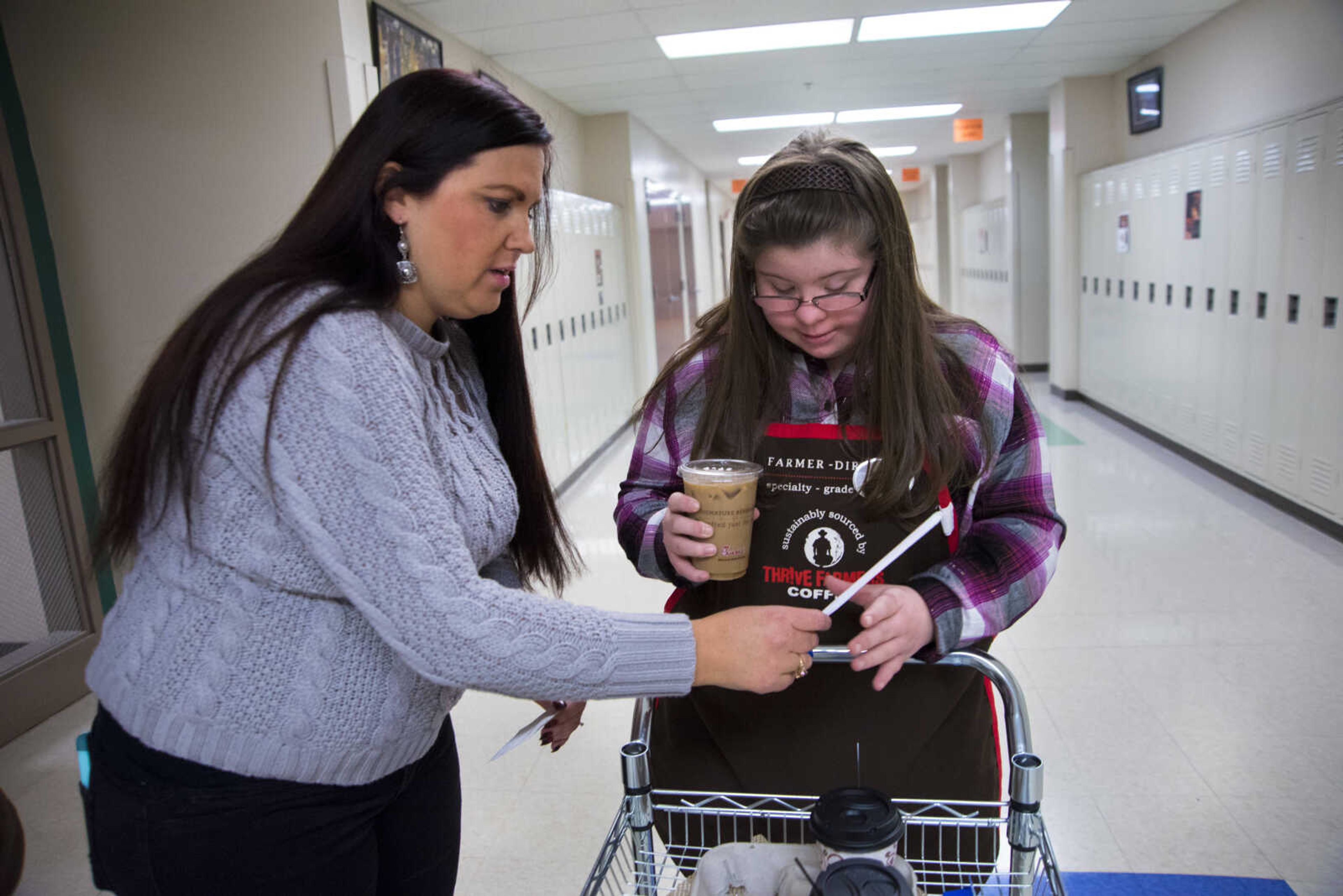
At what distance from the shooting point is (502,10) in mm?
4668


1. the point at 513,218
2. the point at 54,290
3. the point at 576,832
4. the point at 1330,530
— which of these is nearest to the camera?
the point at 513,218

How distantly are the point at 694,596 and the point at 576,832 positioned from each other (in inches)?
53.7

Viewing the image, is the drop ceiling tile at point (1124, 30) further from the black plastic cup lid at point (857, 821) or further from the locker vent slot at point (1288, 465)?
the black plastic cup lid at point (857, 821)

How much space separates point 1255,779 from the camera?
7.93ft

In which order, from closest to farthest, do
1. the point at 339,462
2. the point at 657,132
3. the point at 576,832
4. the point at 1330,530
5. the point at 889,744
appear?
the point at 339,462
the point at 889,744
the point at 576,832
the point at 1330,530
the point at 657,132

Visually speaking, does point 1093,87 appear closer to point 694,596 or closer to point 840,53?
point 840,53

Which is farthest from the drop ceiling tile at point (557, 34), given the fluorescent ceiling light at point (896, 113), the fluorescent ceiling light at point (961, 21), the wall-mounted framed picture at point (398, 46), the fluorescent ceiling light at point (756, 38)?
the fluorescent ceiling light at point (896, 113)

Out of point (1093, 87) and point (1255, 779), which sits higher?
point (1093, 87)

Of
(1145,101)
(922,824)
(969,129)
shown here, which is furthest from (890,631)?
(969,129)

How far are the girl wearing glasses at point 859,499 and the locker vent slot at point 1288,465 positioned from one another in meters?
4.08

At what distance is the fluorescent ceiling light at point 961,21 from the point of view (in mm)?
5262

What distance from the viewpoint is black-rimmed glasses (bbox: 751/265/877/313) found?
1194 mm

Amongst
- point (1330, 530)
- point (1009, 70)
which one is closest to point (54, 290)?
point (1330, 530)

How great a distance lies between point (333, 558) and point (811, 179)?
0.73 metres
